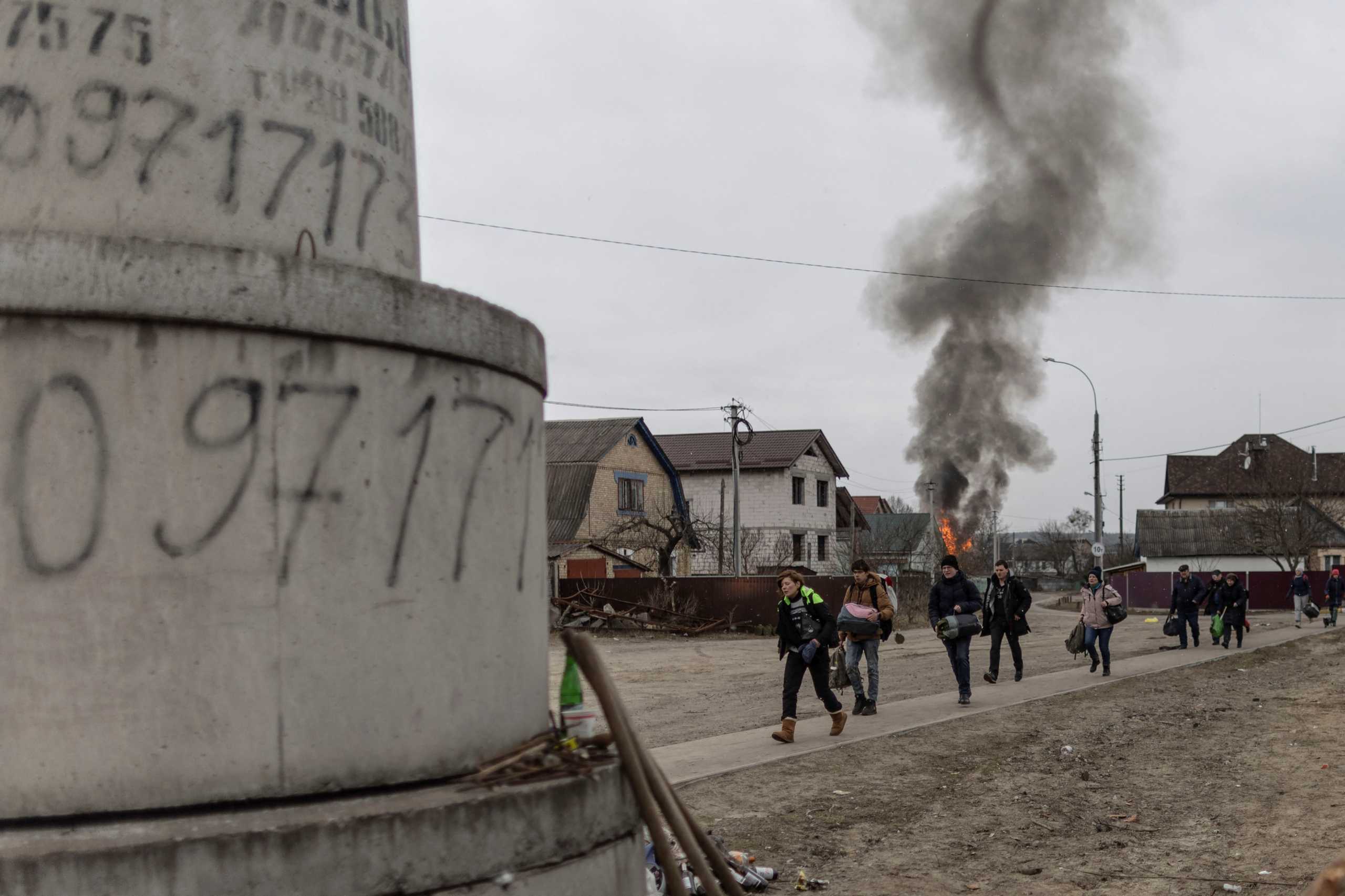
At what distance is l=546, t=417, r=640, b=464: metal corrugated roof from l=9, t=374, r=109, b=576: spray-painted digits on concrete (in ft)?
131

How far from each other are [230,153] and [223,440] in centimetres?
84

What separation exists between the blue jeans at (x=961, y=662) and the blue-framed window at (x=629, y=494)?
104 feet

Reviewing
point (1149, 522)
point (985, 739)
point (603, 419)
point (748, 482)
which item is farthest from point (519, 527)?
point (1149, 522)

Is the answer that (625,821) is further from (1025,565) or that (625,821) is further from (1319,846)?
(1025,565)

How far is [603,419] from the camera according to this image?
47.3 m

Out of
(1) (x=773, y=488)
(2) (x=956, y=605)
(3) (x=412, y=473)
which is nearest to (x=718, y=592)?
(2) (x=956, y=605)

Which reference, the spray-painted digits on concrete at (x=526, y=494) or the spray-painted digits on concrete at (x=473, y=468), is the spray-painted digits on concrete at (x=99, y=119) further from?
A: the spray-painted digits on concrete at (x=526, y=494)

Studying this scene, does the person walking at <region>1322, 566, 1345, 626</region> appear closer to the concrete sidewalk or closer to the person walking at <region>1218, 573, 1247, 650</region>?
the person walking at <region>1218, 573, 1247, 650</region>

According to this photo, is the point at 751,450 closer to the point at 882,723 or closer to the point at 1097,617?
the point at 1097,617

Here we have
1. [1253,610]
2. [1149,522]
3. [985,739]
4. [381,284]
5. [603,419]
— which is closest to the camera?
[381,284]

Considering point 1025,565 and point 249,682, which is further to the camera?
point 1025,565

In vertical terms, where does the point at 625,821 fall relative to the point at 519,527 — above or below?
below

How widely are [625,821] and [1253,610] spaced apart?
52.8 m

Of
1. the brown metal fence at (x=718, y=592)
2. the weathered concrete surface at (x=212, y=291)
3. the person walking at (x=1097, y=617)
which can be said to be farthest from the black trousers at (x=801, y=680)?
the brown metal fence at (x=718, y=592)
